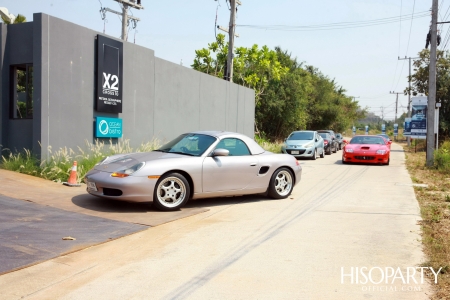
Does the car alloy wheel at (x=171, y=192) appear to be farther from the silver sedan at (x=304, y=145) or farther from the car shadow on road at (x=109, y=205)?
the silver sedan at (x=304, y=145)

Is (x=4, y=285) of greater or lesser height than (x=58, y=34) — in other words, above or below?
below

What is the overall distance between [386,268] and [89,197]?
227 inches

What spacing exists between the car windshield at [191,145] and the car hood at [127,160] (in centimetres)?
26

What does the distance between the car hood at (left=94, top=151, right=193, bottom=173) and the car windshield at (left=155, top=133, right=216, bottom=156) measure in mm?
256

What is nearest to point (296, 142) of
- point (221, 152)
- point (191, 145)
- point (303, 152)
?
point (303, 152)

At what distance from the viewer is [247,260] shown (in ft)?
17.2

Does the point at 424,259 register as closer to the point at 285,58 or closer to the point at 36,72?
the point at 36,72

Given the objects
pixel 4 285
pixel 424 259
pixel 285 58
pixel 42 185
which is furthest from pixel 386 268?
pixel 285 58

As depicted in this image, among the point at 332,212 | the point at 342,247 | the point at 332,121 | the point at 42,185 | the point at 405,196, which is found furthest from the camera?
the point at 332,121

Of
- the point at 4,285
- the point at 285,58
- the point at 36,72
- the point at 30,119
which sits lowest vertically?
the point at 4,285

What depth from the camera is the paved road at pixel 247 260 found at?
14.1ft

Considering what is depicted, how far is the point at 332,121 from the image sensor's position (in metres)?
50.7

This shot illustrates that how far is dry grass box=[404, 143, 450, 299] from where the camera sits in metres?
4.72

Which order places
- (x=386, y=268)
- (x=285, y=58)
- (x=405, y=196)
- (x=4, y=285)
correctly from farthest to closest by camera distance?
1. (x=285, y=58)
2. (x=405, y=196)
3. (x=386, y=268)
4. (x=4, y=285)
